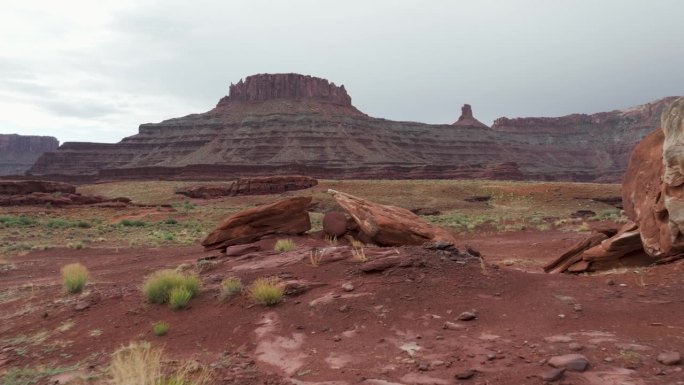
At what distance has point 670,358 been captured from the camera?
4785 millimetres

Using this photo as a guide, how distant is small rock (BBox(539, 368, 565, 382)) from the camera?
4543 mm

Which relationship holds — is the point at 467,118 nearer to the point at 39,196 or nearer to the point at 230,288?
the point at 39,196

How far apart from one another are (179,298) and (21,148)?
7524 inches

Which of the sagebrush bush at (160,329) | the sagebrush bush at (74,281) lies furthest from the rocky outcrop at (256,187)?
the sagebrush bush at (160,329)

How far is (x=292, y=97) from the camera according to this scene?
139 meters

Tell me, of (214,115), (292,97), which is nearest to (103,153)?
(214,115)

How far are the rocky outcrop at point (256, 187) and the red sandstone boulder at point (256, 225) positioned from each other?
44.4 meters

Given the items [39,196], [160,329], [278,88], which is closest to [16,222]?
[39,196]

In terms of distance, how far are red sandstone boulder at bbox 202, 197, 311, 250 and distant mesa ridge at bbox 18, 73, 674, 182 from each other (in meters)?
76.6

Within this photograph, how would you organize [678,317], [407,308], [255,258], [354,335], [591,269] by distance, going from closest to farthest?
[678,317], [354,335], [407,308], [591,269], [255,258]

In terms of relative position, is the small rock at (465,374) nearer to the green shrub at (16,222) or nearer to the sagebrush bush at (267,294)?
the sagebrush bush at (267,294)

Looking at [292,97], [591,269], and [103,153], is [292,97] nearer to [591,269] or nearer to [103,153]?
[103,153]

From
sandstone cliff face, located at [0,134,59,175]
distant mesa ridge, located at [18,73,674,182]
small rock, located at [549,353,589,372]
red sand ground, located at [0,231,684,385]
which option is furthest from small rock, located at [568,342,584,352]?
sandstone cliff face, located at [0,134,59,175]

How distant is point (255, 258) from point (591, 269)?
8336 mm
